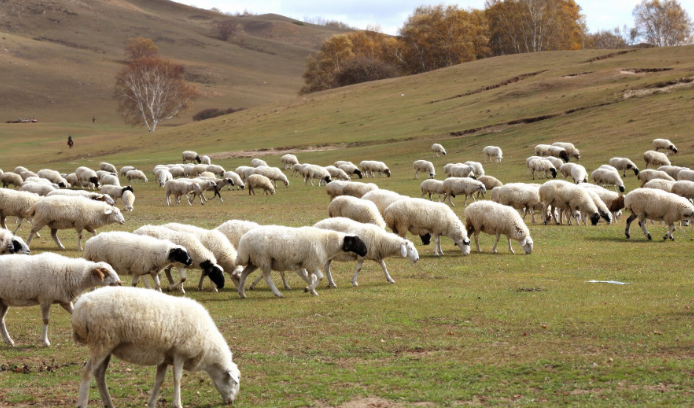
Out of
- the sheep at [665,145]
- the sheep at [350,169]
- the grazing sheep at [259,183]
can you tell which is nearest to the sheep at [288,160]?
the sheep at [350,169]

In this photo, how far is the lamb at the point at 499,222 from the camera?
798 inches

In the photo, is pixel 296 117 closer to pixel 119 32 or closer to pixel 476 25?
pixel 476 25

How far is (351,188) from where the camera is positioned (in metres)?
29.4

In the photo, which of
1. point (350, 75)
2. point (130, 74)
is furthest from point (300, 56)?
point (130, 74)

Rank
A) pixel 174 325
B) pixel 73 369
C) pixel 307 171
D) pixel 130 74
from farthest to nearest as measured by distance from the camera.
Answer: pixel 130 74 → pixel 307 171 → pixel 73 369 → pixel 174 325

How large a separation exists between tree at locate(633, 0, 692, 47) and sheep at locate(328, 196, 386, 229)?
115 meters

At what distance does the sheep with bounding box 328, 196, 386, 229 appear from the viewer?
20.5 m

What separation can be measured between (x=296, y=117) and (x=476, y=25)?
41.0m

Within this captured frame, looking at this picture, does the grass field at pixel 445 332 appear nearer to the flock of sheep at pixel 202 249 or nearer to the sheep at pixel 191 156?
the flock of sheep at pixel 202 249

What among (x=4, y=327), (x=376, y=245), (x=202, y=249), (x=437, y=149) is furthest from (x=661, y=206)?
(x=437, y=149)

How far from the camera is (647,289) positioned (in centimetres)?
1525

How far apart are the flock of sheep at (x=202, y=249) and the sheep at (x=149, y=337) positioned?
12 millimetres

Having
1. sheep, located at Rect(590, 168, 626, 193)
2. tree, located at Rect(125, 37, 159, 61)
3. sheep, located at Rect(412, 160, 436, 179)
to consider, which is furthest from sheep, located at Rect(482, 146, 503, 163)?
tree, located at Rect(125, 37, 159, 61)

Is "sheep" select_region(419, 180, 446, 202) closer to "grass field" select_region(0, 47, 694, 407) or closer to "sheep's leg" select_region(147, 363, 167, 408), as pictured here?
"grass field" select_region(0, 47, 694, 407)
